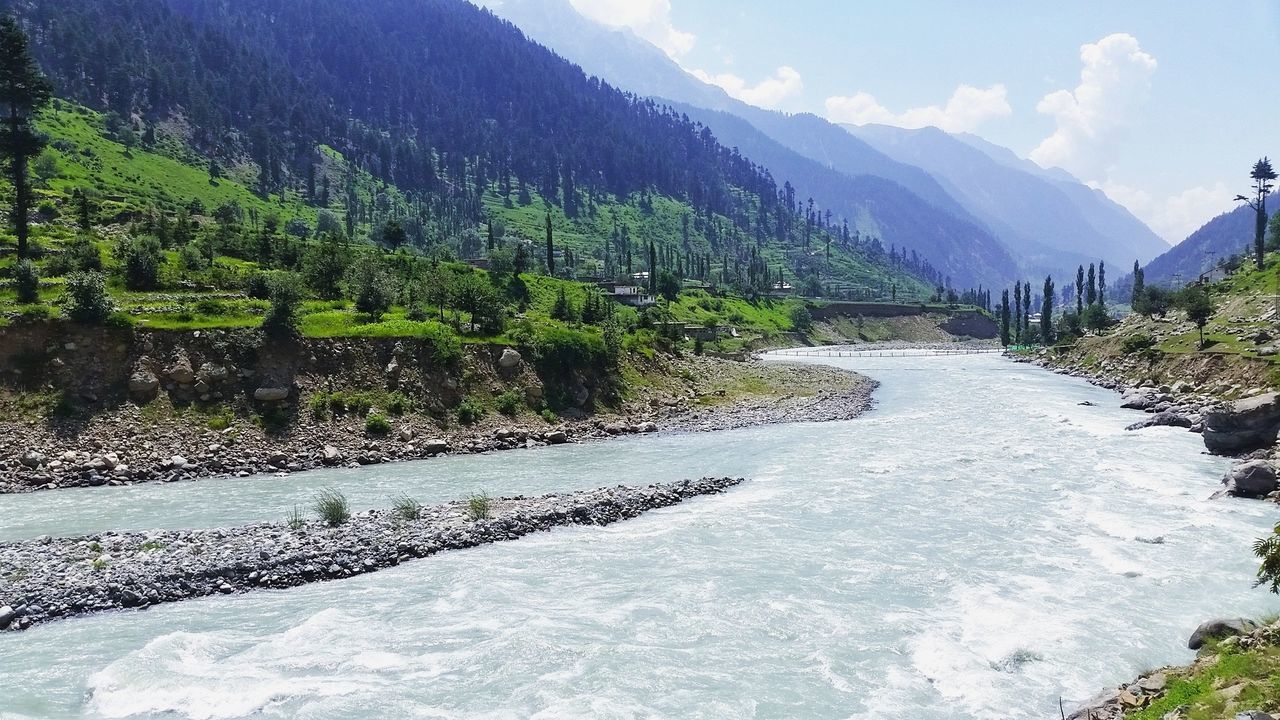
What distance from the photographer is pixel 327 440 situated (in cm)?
3812

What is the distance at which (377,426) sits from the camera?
39.8 metres

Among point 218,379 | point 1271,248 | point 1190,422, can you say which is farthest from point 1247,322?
point 218,379

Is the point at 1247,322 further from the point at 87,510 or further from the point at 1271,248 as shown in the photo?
the point at 87,510

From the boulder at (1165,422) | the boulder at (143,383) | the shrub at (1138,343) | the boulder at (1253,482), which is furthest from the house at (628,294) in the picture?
the boulder at (1253,482)

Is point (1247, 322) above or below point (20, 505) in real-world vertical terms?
above

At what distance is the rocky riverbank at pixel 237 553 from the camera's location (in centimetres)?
1833

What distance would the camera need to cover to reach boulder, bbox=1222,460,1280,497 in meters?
27.0

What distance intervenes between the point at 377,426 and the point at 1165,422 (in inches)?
1870

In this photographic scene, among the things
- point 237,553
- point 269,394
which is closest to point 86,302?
point 269,394

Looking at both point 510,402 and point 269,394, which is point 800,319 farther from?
point 269,394

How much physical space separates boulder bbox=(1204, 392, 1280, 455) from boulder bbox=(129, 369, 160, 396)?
2074 inches

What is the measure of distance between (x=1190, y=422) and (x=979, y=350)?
126814mm

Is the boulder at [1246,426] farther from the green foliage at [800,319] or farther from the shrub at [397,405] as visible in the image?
the green foliage at [800,319]

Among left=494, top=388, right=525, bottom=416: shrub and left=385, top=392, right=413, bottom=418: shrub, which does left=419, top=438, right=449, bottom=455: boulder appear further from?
left=494, top=388, right=525, bottom=416: shrub
